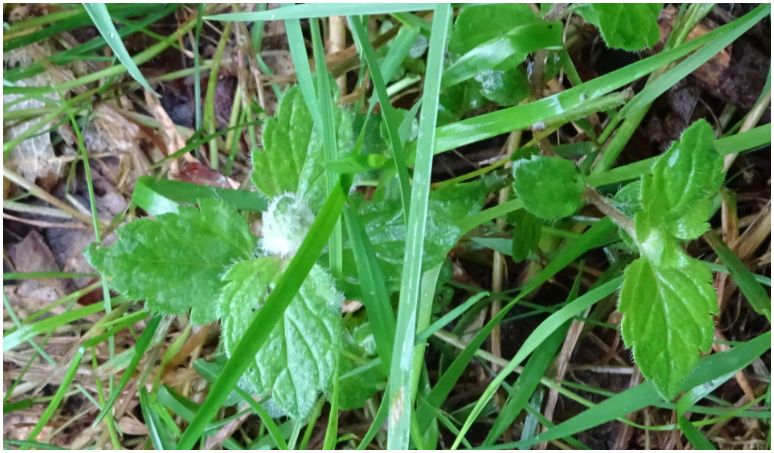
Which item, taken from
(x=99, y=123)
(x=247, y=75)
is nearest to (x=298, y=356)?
(x=247, y=75)

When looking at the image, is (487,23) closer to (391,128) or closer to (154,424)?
(391,128)

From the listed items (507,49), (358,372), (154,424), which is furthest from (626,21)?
(154,424)

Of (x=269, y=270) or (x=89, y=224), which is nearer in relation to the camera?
(x=269, y=270)

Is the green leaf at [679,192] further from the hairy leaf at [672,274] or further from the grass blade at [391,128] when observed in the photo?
the grass blade at [391,128]

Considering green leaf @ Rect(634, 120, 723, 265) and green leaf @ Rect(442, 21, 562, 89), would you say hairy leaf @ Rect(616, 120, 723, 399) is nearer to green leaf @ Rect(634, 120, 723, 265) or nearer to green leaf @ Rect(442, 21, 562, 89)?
green leaf @ Rect(634, 120, 723, 265)

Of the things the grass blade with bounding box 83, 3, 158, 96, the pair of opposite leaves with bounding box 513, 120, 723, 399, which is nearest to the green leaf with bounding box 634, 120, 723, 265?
the pair of opposite leaves with bounding box 513, 120, 723, 399

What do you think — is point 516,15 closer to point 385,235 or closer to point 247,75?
point 385,235
